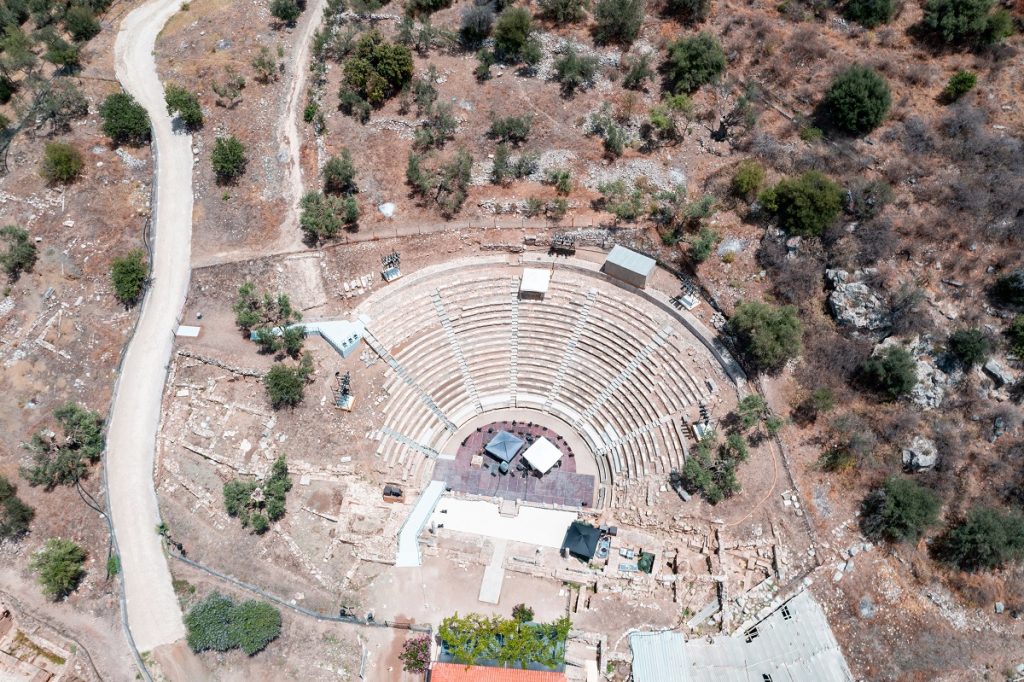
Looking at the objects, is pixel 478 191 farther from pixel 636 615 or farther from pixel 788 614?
pixel 788 614

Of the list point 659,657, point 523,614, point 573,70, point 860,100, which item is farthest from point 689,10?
point 659,657

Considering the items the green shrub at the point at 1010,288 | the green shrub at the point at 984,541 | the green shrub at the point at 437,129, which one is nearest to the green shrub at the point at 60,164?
the green shrub at the point at 437,129

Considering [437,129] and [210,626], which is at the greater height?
[437,129]

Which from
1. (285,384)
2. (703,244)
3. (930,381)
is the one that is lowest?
(285,384)

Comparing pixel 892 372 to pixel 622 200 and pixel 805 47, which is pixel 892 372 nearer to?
pixel 622 200

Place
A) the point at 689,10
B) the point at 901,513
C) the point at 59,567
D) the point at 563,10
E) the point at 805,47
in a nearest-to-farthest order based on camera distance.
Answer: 1. the point at 901,513
2. the point at 59,567
3. the point at 805,47
4. the point at 689,10
5. the point at 563,10

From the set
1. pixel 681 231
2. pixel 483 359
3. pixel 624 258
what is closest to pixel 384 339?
pixel 483 359

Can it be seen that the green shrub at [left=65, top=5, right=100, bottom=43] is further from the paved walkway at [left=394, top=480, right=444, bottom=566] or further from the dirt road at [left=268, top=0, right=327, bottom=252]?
the paved walkway at [left=394, top=480, right=444, bottom=566]
